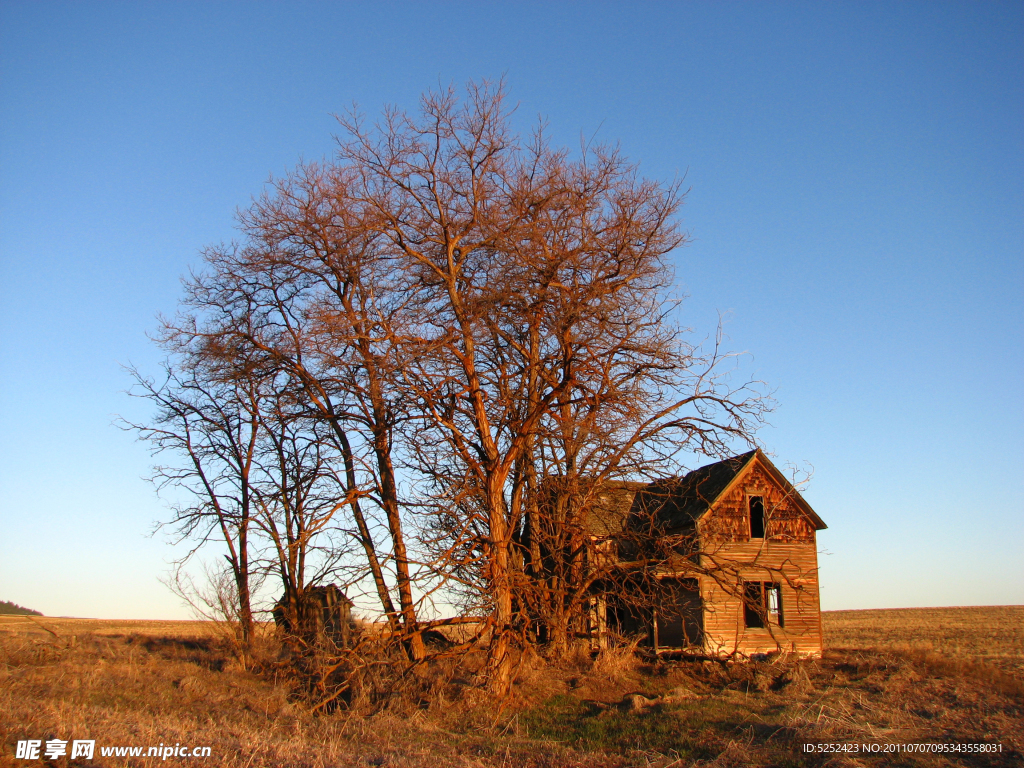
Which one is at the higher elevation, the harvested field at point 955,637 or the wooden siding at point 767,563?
the wooden siding at point 767,563

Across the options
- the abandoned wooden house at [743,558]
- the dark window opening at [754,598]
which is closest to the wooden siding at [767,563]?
the abandoned wooden house at [743,558]

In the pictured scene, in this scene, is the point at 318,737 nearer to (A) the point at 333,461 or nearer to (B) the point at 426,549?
(B) the point at 426,549

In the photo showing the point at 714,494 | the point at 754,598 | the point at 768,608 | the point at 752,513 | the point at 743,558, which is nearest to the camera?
the point at 754,598

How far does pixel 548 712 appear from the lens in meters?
13.6

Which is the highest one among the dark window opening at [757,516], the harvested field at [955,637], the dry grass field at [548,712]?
the dark window opening at [757,516]

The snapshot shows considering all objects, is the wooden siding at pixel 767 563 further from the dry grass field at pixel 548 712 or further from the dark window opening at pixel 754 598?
the dark window opening at pixel 754 598

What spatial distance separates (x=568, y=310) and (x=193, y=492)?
13.3m

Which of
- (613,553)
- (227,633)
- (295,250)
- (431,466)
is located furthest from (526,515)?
(227,633)

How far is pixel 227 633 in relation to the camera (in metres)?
20.7

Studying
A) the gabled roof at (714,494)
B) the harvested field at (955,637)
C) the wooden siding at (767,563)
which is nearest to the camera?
the wooden siding at (767,563)

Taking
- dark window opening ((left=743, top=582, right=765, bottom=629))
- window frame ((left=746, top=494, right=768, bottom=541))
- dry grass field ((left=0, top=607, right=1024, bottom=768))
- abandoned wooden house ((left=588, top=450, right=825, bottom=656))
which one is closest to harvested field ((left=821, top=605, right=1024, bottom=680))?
abandoned wooden house ((left=588, top=450, right=825, bottom=656))

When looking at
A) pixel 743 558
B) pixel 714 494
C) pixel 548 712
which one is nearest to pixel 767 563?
pixel 743 558

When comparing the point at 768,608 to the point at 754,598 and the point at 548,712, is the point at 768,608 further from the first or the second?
the point at 548,712

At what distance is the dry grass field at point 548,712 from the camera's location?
9750 mm
